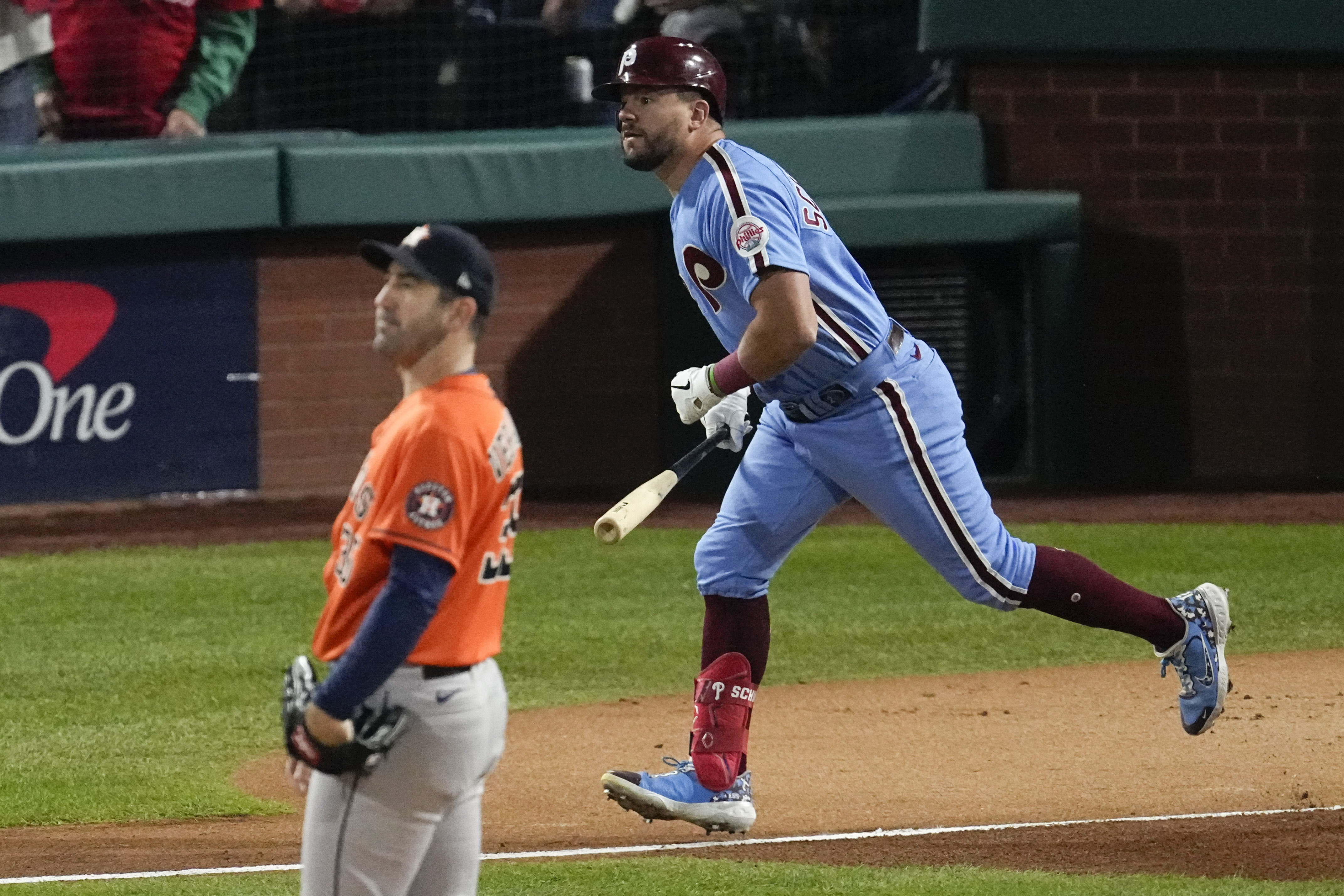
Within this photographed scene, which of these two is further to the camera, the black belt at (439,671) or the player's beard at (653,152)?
the player's beard at (653,152)

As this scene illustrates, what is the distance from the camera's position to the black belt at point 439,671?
3070 millimetres

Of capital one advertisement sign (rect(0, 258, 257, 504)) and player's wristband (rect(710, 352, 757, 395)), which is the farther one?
capital one advertisement sign (rect(0, 258, 257, 504))

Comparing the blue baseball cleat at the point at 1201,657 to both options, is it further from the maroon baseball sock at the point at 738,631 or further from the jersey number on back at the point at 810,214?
the jersey number on back at the point at 810,214

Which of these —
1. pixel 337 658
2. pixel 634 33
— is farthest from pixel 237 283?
pixel 337 658

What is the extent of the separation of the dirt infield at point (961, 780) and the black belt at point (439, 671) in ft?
7.20

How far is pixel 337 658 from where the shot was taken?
313 cm

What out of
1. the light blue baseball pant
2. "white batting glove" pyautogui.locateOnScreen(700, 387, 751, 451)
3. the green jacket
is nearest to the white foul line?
the light blue baseball pant

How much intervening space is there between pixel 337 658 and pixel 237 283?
900 cm

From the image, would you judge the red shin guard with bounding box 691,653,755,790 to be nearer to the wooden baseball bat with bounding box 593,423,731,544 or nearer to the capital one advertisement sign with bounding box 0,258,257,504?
the wooden baseball bat with bounding box 593,423,731,544

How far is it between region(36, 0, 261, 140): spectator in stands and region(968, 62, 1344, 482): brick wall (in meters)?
4.37

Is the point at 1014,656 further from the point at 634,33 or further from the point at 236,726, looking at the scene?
the point at 634,33

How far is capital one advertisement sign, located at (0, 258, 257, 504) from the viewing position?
1154 cm

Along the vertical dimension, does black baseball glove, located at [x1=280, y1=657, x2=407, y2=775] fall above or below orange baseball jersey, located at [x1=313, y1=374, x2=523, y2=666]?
below

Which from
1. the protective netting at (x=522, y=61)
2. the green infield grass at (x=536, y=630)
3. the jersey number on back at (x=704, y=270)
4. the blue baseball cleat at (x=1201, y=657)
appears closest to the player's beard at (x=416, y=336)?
the jersey number on back at (x=704, y=270)
